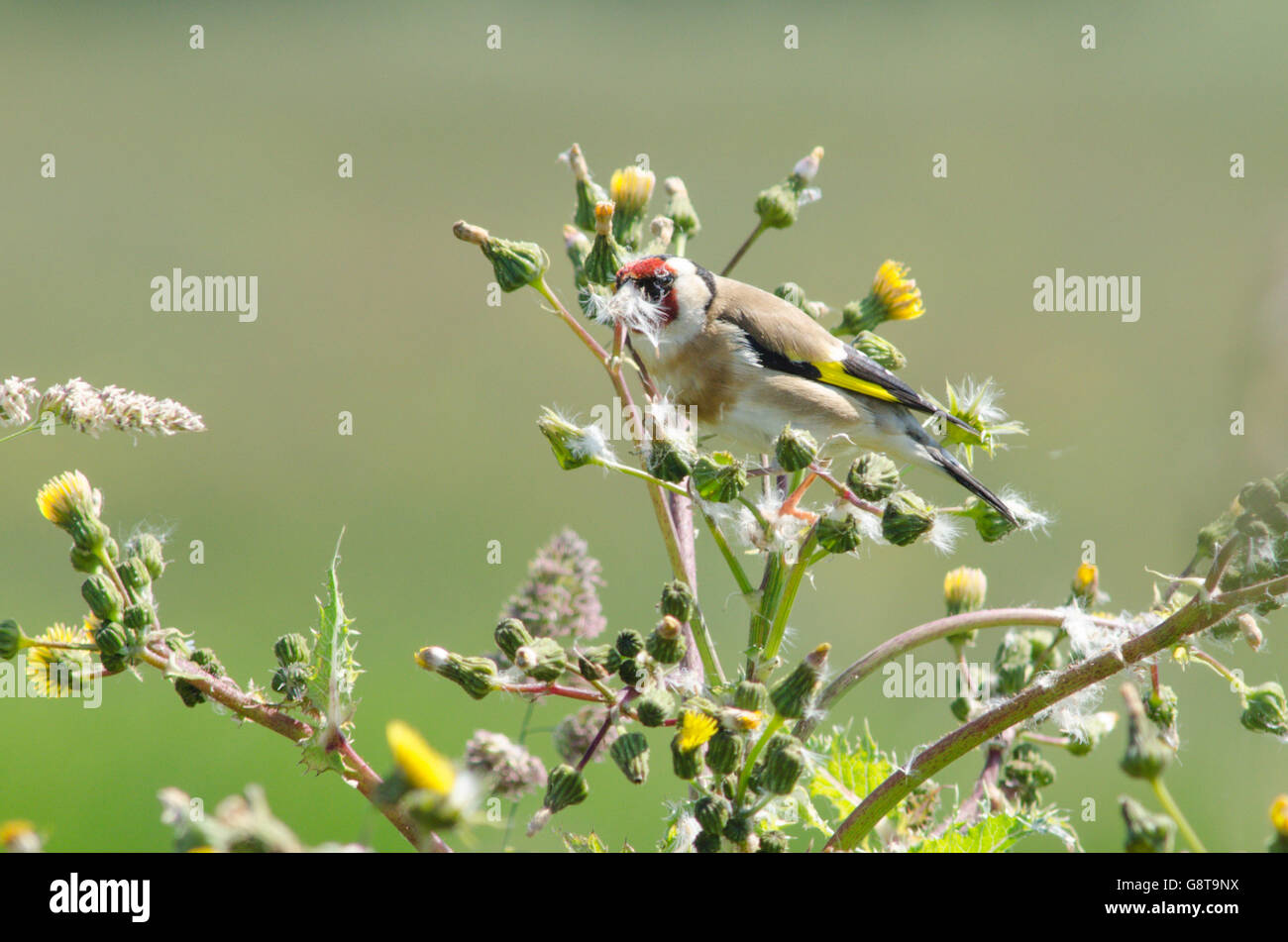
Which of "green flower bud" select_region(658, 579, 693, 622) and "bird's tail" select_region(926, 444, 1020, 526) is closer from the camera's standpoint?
"green flower bud" select_region(658, 579, 693, 622)

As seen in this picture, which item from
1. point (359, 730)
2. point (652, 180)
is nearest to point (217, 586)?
point (359, 730)

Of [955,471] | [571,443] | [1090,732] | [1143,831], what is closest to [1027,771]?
[1090,732]

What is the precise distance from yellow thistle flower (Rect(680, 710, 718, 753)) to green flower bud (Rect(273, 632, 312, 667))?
0.45 metres

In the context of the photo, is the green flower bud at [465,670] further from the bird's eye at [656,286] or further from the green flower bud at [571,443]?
the bird's eye at [656,286]

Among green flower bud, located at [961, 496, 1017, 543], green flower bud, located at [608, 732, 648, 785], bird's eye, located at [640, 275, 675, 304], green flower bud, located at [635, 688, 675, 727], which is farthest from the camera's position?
bird's eye, located at [640, 275, 675, 304]

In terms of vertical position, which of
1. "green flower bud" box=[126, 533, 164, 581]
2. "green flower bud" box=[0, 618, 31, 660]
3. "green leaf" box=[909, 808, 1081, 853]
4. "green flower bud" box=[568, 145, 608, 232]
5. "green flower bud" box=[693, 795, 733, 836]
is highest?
"green flower bud" box=[568, 145, 608, 232]

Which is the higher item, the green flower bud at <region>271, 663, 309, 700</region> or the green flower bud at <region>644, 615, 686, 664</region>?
the green flower bud at <region>644, 615, 686, 664</region>

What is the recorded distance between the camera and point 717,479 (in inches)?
53.6

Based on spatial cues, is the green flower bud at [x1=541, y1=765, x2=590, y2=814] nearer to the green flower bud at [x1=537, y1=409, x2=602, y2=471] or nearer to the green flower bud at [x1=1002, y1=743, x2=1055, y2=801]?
the green flower bud at [x1=537, y1=409, x2=602, y2=471]

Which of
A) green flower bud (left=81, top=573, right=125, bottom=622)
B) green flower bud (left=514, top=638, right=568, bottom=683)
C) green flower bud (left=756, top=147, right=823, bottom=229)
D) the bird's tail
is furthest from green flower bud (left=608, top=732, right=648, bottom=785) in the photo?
green flower bud (left=756, top=147, right=823, bottom=229)

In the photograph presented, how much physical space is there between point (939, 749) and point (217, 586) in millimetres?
6493

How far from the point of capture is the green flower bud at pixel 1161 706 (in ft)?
4.30

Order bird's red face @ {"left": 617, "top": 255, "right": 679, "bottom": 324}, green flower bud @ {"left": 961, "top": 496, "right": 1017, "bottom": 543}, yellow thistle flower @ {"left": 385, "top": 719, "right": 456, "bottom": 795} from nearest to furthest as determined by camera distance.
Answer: yellow thistle flower @ {"left": 385, "top": 719, "right": 456, "bottom": 795}, green flower bud @ {"left": 961, "top": 496, "right": 1017, "bottom": 543}, bird's red face @ {"left": 617, "top": 255, "right": 679, "bottom": 324}

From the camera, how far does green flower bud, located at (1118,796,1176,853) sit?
998 millimetres
